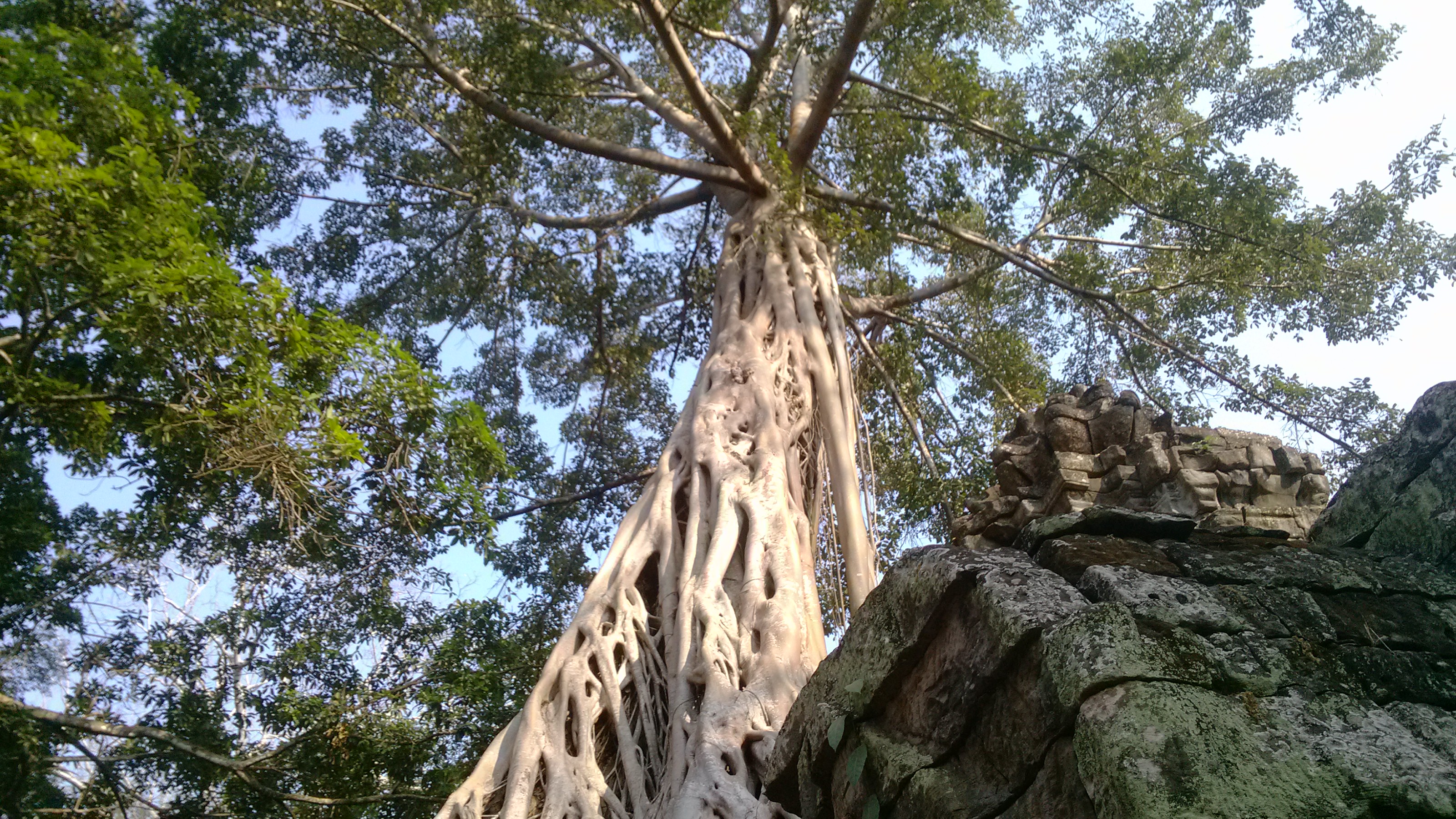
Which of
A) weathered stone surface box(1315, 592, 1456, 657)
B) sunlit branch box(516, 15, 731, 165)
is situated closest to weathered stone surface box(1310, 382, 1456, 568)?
weathered stone surface box(1315, 592, 1456, 657)

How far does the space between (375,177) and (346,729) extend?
4.69 m

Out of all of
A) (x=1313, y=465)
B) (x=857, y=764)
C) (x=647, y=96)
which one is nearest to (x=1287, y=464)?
(x=1313, y=465)

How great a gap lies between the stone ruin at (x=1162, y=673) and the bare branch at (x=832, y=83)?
3.72 meters

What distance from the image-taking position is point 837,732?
2031 mm

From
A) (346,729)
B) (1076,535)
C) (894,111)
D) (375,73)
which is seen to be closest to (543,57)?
(375,73)

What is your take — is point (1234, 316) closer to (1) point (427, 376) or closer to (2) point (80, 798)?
(1) point (427, 376)

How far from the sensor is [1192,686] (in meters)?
1.45

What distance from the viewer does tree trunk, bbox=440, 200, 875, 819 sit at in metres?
3.36

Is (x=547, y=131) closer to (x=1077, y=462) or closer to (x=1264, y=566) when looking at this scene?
(x=1077, y=462)

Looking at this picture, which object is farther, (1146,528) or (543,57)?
(543,57)

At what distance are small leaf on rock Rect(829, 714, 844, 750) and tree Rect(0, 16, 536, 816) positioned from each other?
2.80 meters

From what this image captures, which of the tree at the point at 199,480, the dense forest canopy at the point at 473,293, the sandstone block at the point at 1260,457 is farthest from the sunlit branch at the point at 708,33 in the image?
the sandstone block at the point at 1260,457

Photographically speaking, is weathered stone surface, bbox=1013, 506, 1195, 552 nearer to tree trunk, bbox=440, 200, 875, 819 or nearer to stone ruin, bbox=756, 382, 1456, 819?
stone ruin, bbox=756, 382, 1456, 819

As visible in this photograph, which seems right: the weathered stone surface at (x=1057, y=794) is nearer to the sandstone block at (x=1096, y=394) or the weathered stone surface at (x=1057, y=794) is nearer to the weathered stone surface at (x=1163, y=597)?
the weathered stone surface at (x=1163, y=597)
